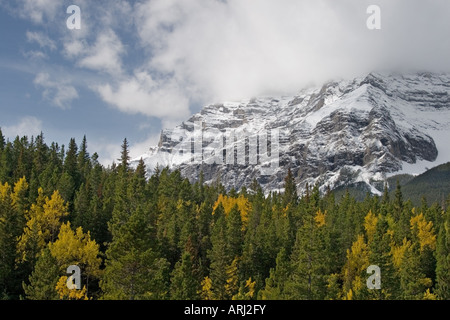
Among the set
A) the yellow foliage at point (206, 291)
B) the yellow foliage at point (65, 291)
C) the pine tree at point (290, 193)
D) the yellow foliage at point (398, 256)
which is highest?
the pine tree at point (290, 193)

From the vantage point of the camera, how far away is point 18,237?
55.2m

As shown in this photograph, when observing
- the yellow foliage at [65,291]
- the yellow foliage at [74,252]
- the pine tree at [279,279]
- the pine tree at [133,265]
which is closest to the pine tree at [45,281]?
the yellow foliage at [65,291]

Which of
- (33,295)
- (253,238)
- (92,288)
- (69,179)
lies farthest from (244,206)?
(33,295)

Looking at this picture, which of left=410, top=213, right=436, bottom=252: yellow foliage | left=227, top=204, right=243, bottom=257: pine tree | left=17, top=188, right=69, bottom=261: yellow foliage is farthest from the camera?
left=410, top=213, right=436, bottom=252: yellow foliage

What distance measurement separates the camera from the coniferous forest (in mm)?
41250

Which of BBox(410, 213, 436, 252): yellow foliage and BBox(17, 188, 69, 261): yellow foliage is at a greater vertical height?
BBox(17, 188, 69, 261): yellow foliage

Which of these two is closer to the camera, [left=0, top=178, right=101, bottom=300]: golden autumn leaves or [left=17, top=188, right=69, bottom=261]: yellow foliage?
[left=0, top=178, right=101, bottom=300]: golden autumn leaves

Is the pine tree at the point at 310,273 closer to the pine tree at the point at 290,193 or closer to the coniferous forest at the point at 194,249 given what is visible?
Answer: the coniferous forest at the point at 194,249

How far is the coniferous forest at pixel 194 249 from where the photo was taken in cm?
4125

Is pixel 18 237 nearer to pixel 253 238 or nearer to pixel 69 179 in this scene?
pixel 69 179

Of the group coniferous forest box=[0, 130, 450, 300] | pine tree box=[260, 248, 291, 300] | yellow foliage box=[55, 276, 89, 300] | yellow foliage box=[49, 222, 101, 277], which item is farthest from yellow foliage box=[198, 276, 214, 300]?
yellow foliage box=[55, 276, 89, 300]

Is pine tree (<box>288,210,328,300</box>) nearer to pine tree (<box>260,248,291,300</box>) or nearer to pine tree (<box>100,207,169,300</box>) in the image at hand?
pine tree (<box>260,248,291,300</box>)

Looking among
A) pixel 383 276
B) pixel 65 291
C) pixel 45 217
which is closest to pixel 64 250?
pixel 65 291
